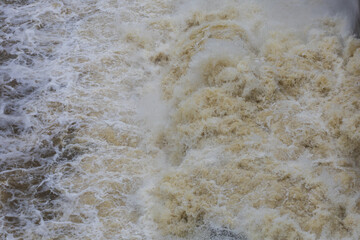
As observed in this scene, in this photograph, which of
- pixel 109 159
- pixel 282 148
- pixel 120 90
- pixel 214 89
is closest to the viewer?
pixel 282 148

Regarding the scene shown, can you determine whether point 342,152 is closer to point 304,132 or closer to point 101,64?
point 304,132

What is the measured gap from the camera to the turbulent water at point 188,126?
13.5 feet

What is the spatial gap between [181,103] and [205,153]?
113 centimetres

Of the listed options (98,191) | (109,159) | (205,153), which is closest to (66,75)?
(109,159)

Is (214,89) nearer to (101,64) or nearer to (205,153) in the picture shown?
(205,153)

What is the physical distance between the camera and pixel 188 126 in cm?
514

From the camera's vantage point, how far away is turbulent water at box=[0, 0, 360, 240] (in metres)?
4.12

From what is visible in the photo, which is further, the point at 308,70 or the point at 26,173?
the point at 308,70

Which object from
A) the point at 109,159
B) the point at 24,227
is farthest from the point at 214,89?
the point at 24,227

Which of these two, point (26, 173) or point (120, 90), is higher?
point (120, 90)

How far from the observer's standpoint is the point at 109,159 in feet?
16.4

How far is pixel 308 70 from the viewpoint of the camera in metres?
5.38

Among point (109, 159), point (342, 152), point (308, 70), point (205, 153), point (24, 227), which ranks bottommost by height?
point (24, 227)

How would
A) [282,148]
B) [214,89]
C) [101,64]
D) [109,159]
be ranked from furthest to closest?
[101,64] < [214,89] < [109,159] < [282,148]
